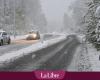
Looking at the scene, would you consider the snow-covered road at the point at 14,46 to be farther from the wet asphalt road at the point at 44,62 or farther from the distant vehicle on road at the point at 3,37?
the wet asphalt road at the point at 44,62

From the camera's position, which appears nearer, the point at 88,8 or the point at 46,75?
the point at 46,75

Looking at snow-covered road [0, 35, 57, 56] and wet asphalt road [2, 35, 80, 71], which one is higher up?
wet asphalt road [2, 35, 80, 71]

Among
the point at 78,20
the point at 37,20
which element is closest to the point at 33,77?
the point at 78,20

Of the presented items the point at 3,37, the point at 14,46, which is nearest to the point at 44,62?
the point at 14,46

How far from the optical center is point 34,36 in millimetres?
59688

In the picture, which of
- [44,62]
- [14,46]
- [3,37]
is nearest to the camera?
[44,62]

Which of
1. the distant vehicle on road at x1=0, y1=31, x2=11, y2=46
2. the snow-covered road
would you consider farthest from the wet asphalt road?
the distant vehicle on road at x1=0, y1=31, x2=11, y2=46

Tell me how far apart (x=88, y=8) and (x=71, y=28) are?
10.4 m

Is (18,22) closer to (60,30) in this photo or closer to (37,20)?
(37,20)

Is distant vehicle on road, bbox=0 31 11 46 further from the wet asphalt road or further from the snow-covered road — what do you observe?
the wet asphalt road

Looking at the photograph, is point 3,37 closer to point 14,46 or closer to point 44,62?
point 14,46

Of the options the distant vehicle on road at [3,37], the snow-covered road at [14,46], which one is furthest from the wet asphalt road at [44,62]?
the distant vehicle on road at [3,37]

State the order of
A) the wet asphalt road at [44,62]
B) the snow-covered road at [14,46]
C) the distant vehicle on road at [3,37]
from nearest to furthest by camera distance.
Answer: the wet asphalt road at [44,62] < the snow-covered road at [14,46] < the distant vehicle on road at [3,37]

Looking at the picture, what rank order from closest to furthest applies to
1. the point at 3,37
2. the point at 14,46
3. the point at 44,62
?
the point at 44,62 → the point at 14,46 → the point at 3,37
